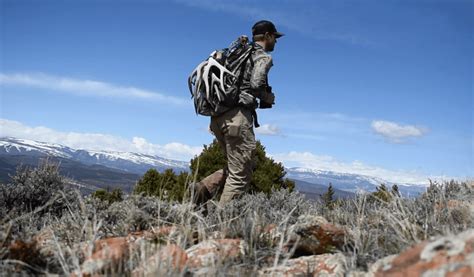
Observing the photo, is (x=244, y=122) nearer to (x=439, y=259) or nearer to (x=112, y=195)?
(x=439, y=259)

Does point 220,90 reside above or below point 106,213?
above

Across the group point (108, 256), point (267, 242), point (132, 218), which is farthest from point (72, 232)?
point (267, 242)

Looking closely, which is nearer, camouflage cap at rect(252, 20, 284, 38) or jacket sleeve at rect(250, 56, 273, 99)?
jacket sleeve at rect(250, 56, 273, 99)

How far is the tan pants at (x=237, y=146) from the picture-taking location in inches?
194

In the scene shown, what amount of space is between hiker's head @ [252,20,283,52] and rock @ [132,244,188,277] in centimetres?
324

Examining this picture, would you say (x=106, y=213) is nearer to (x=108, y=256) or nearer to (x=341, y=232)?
(x=108, y=256)

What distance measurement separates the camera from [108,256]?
2.45 m

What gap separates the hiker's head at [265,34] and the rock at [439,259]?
11.8ft

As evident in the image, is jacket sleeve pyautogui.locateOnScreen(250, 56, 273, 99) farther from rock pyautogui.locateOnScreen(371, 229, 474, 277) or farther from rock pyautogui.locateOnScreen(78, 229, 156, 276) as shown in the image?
rock pyautogui.locateOnScreen(371, 229, 474, 277)

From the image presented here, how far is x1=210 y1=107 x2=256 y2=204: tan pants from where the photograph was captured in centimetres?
493

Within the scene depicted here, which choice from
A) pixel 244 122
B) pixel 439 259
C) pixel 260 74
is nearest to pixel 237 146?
pixel 244 122

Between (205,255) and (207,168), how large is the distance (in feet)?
38.3

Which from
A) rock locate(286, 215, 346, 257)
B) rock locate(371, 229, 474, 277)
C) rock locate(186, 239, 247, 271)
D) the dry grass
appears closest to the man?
the dry grass

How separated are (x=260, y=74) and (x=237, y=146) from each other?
83cm
